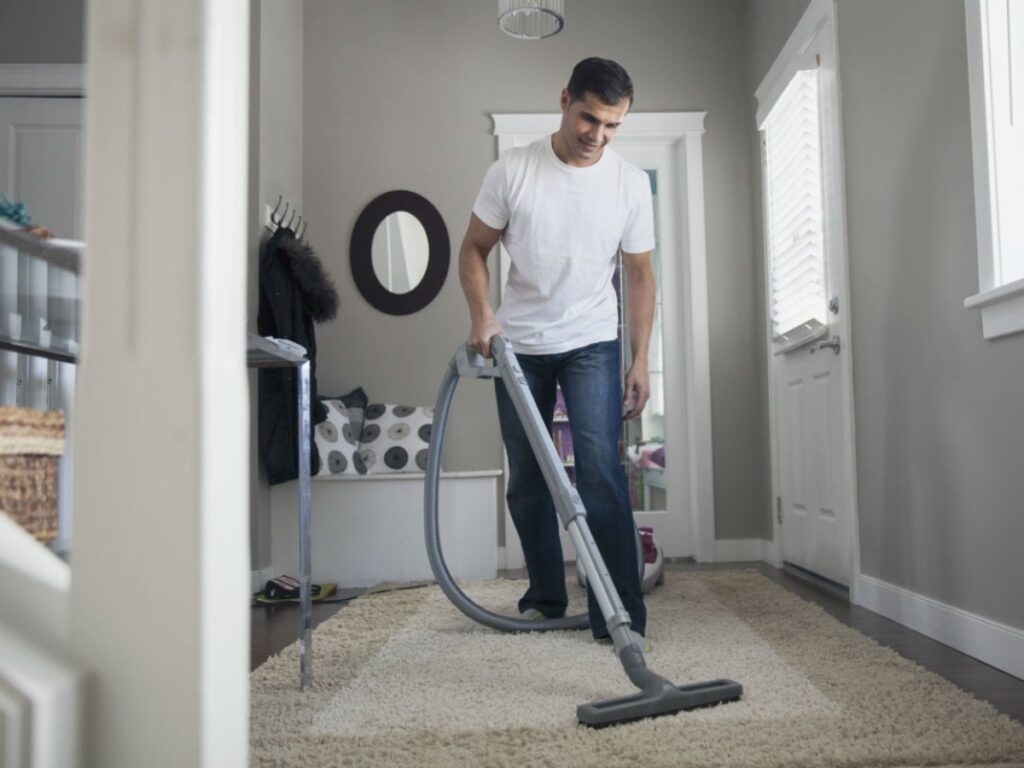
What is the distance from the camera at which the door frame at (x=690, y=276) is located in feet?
13.6

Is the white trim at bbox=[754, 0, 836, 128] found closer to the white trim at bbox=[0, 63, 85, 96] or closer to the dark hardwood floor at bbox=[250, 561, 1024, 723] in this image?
the dark hardwood floor at bbox=[250, 561, 1024, 723]

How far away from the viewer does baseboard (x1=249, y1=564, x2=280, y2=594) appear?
3.34 m

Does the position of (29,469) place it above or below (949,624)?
above

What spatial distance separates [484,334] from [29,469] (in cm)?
111

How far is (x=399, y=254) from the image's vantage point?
4.26 meters

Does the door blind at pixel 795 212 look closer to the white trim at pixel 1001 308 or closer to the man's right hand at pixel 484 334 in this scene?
the white trim at pixel 1001 308

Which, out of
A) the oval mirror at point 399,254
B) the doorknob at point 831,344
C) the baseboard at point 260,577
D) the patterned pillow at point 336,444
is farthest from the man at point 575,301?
the oval mirror at point 399,254

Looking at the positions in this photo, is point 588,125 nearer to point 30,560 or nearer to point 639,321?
point 639,321

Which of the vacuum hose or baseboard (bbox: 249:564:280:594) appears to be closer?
the vacuum hose

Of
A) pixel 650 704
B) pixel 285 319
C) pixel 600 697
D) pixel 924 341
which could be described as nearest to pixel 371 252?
pixel 285 319

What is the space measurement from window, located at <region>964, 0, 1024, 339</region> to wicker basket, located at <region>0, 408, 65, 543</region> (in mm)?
2091

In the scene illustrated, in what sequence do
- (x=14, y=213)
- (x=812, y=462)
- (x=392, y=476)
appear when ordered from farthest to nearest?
(x=392, y=476)
(x=812, y=462)
(x=14, y=213)

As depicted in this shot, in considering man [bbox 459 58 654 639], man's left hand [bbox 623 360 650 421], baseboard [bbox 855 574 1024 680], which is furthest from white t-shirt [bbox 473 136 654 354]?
baseboard [bbox 855 574 1024 680]

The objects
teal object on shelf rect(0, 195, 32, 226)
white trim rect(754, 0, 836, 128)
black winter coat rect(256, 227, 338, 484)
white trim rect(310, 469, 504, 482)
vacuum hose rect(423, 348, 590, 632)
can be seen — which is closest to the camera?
teal object on shelf rect(0, 195, 32, 226)
